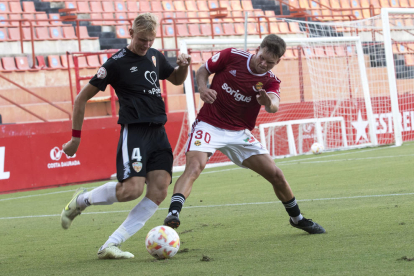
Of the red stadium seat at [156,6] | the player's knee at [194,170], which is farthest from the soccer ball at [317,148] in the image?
the player's knee at [194,170]

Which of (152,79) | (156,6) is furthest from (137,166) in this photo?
(156,6)

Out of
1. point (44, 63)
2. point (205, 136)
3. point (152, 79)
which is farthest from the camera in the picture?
point (44, 63)

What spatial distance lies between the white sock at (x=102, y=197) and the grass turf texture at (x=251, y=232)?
17.7 inches

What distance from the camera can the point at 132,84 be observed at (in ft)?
15.4

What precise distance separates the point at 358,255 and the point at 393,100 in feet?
36.0

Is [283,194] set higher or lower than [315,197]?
higher

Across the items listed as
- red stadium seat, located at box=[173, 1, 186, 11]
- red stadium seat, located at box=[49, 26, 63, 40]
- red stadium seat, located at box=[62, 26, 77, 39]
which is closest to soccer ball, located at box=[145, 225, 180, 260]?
red stadium seat, located at box=[49, 26, 63, 40]

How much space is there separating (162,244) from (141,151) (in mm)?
798

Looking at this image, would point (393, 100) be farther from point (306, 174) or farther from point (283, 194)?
point (283, 194)

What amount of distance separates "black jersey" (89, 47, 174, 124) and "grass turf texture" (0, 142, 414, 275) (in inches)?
44.5

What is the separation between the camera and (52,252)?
511 cm

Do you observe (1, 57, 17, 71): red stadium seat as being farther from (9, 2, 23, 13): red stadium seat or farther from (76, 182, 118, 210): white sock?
(76, 182, 118, 210): white sock

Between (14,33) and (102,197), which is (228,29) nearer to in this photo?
(14,33)

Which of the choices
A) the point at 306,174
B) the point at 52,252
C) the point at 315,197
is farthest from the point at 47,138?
the point at 52,252
